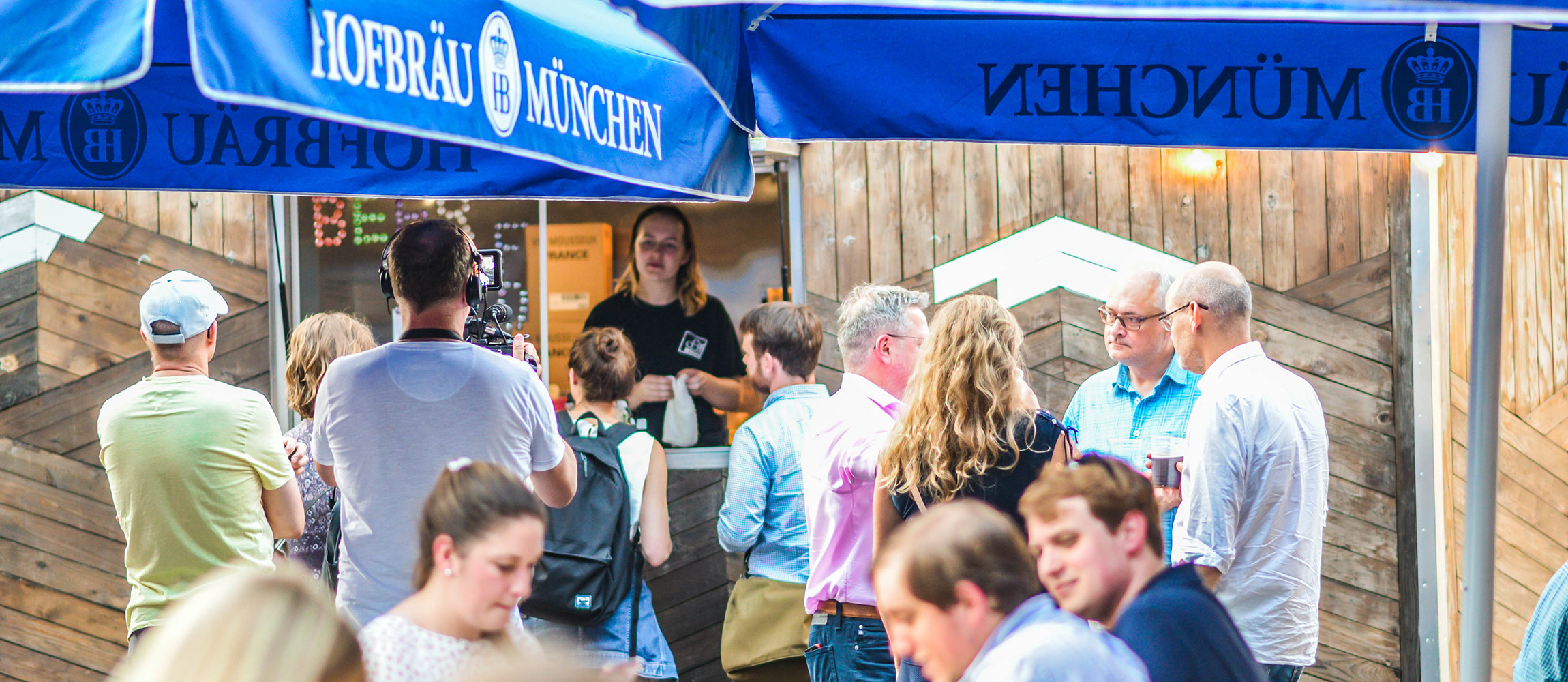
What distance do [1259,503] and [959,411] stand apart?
0.89 metres

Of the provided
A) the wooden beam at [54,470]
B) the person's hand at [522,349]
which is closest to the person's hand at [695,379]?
the person's hand at [522,349]

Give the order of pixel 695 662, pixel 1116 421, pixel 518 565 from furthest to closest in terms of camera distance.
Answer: pixel 695 662, pixel 1116 421, pixel 518 565

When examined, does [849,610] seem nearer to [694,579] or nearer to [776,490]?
[776,490]

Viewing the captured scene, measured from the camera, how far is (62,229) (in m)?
5.88

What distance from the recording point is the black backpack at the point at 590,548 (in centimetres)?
450

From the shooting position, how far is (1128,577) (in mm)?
2137

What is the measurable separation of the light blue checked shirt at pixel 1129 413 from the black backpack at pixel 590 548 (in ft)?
5.23

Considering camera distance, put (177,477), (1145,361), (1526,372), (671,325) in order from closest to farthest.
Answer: (177,477), (1145,361), (1526,372), (671,325)

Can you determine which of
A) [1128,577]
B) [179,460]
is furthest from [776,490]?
[1128,577]

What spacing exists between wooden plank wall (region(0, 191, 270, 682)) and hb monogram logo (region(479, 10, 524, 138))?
3.88m

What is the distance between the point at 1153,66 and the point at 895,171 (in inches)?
100

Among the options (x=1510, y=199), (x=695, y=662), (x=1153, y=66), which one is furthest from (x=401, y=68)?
(x=1510, y=199)

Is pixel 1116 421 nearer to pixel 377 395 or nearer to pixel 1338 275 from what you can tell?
pixel 1338 275

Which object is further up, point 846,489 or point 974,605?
point 974,605
